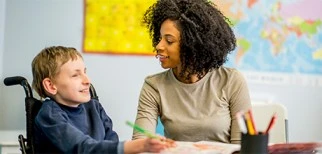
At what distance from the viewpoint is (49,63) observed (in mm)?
1283

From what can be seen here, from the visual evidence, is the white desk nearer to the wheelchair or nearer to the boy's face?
the wheelchair

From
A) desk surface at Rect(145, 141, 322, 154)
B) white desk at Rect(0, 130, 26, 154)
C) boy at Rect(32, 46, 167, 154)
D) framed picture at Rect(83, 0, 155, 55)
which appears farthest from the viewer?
framed picture at Rect(83, 0, 155, 55)

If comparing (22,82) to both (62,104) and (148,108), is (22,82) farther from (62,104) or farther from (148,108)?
(148,108)

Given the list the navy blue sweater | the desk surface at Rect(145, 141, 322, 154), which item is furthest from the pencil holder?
the navy blue sweater

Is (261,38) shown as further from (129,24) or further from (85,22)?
(85,22)

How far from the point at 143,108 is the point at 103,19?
73cm

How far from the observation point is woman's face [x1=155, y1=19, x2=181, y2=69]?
4.81 feet

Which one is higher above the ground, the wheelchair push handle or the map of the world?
the map of the world

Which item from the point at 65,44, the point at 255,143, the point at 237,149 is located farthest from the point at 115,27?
the point at 255,143

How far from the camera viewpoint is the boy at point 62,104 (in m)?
1.15

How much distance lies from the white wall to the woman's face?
0.64m

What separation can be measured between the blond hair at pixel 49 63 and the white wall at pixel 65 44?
0.70 m

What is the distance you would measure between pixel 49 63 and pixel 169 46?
16.3 inches

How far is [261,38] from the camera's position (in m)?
2.30
